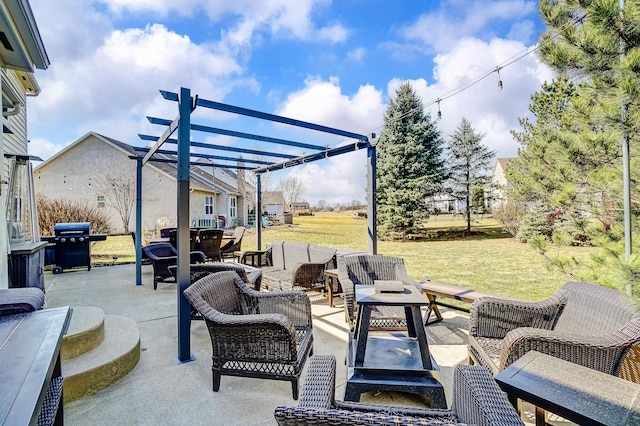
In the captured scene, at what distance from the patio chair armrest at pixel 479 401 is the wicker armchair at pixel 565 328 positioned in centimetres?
86

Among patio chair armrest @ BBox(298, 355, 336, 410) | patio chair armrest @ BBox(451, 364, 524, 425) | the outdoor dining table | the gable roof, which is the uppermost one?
the gable roof

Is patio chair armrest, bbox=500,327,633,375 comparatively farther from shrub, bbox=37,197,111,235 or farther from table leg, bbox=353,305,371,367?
shrub, bbox=37,197,111,235

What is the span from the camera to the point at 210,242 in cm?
790

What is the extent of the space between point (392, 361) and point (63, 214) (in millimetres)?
→ 16102

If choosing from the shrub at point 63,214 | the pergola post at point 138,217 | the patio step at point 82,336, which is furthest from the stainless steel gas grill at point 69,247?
the shrub at point 63,214

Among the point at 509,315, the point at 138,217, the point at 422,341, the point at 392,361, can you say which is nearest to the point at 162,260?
the point at 138,217

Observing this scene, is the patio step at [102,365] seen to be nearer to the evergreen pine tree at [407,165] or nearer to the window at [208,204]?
the evergreen pine tree at [407,165]

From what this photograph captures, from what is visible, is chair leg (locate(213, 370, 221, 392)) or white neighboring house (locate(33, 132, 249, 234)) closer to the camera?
chair leg (locate(213, 370, 221, 392))

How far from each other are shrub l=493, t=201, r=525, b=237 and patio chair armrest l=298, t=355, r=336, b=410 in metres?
14.9

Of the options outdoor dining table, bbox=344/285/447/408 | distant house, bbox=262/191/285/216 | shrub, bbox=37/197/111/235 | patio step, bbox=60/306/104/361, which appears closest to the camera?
outdoor dining table, bbox=344/285/447/408

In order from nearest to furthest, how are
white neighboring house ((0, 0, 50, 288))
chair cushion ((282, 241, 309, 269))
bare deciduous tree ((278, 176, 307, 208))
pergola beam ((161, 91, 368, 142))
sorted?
white neighboring house ((0, 0, 50, 288)) → pergola beam ((161, 91, 368, 142)) → chair cushion ((282, 241, 309, 269)) → bare deciduous tree ((278, 176, 307, 208))

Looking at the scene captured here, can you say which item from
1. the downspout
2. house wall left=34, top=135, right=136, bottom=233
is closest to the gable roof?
house wall left=34, top=135, right=136, bottom=233

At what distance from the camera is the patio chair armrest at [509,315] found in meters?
2.68

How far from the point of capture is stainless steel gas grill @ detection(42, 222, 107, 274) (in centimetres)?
774
